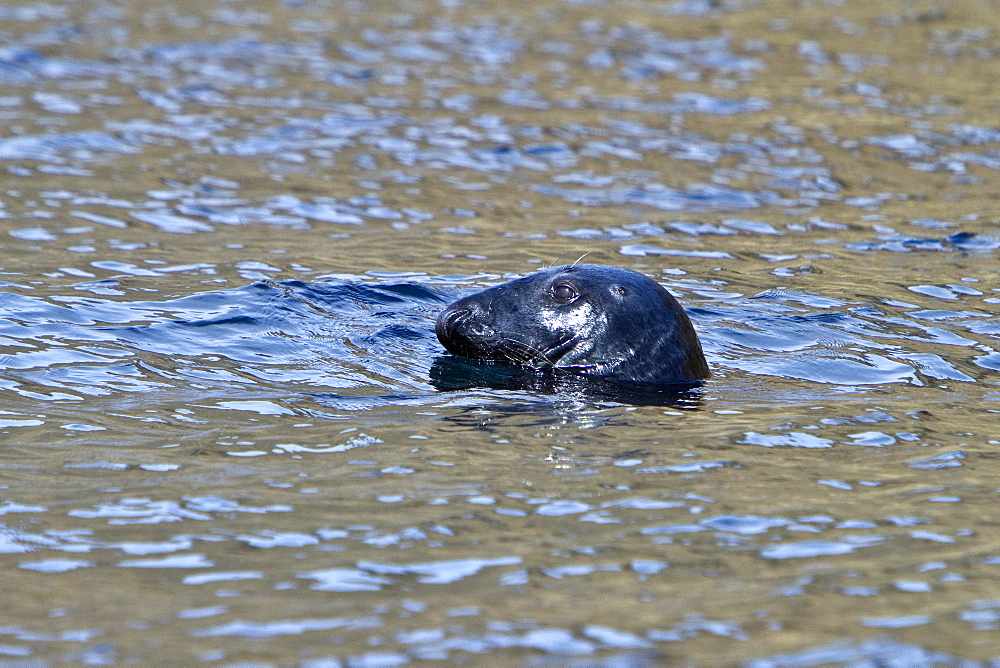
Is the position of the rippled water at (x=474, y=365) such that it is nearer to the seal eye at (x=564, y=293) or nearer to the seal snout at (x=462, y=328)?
A: the seal snout at (x=462, y=328)

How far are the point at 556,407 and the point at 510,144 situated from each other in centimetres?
782

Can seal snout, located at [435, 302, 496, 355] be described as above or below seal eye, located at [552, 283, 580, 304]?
below

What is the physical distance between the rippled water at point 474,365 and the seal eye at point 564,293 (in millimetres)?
668

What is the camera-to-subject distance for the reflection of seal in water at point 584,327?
7375mm

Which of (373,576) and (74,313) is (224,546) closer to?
(373,576)

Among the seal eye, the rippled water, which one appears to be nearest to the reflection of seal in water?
the seal eye

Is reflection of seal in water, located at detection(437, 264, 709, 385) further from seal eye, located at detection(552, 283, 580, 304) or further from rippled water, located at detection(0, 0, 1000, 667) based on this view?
rippled water, located at detection(0, 0, 1000, 667)

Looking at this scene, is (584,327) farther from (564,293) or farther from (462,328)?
(462,328)

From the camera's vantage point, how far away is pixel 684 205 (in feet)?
40.1

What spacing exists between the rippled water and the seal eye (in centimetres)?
67

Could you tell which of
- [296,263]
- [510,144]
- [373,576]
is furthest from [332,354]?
[510,144]

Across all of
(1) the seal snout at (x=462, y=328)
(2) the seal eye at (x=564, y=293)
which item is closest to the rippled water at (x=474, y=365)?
(1) the seal snout at (x=462, y=328)

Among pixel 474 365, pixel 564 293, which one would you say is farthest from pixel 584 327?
pixel 474 365

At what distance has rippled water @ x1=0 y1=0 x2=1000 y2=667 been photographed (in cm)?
421
